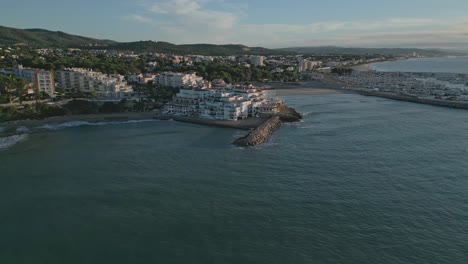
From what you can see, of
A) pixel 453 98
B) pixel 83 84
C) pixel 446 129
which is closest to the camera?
pixel 446 129

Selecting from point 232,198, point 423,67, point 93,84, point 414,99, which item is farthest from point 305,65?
point 232,198

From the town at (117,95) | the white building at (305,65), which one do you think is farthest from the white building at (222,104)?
the white building at (305,65)

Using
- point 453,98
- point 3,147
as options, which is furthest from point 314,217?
point 453,98

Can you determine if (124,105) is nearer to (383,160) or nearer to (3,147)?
(3,147)

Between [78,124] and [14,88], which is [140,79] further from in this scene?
[78,124]

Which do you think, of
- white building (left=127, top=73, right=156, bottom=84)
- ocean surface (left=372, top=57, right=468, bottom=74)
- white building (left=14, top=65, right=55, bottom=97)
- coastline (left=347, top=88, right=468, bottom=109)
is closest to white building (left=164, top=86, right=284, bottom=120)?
white building (left=127, top=73, right=156, bottom=84)

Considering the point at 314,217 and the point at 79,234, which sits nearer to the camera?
the point at 79,234

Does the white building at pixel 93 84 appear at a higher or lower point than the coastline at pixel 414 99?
higher

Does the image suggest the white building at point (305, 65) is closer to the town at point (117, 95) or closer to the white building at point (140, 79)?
the town at point (117, 95)
